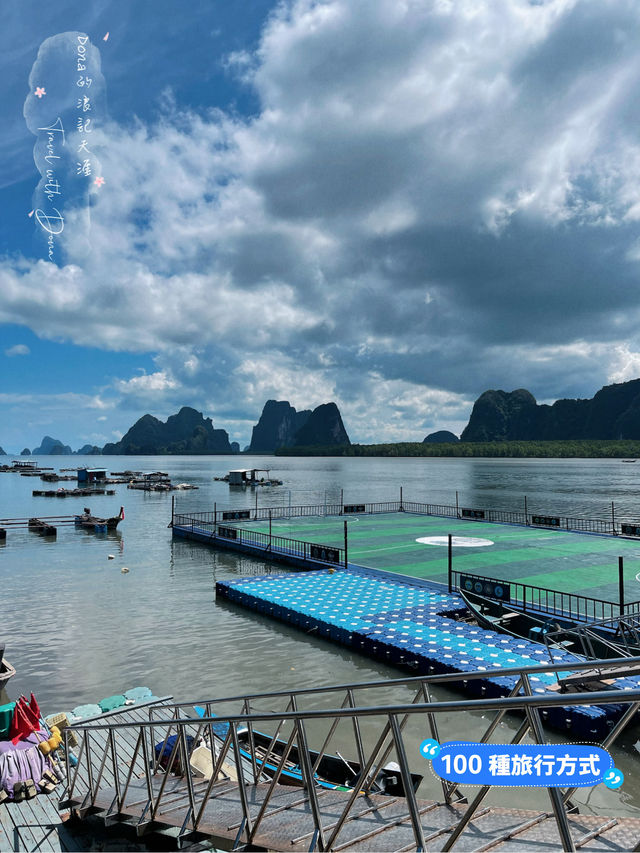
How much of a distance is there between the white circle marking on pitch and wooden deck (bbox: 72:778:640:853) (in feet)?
104

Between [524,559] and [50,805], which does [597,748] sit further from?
[524,559]

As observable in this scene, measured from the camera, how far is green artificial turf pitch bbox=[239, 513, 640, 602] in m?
27.6

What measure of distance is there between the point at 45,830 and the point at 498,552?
30314 mm

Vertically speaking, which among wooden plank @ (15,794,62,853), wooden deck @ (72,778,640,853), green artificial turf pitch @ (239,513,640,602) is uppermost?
wooden deck @ (72,778,640,853)

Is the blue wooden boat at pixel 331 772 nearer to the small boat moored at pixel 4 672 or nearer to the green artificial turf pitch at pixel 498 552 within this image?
the small boat moored at pixel 4 672

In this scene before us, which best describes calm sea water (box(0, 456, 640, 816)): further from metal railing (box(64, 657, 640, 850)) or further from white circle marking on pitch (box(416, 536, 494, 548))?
white circle marking on pitch (box(416, 536, 494, 548))

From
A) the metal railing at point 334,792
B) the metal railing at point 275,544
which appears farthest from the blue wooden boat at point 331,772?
the metal railing at point 275,544

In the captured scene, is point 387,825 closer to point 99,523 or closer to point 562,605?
point 562,605

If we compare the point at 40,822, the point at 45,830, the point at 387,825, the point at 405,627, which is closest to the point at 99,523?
the point at 405,627

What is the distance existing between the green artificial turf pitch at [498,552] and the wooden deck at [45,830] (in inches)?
816

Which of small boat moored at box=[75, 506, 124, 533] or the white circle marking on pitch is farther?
small boat moored at box=[75, 506, 124, 533]

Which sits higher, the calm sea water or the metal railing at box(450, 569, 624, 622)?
the metal railing at box(450, 569, 624, 622)

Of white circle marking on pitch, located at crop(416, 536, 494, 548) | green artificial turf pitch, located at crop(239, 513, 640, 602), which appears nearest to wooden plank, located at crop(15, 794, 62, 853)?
green artificial turf pitch, located at crop(239, 513, 640, 602)

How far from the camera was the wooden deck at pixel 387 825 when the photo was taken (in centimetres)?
388
